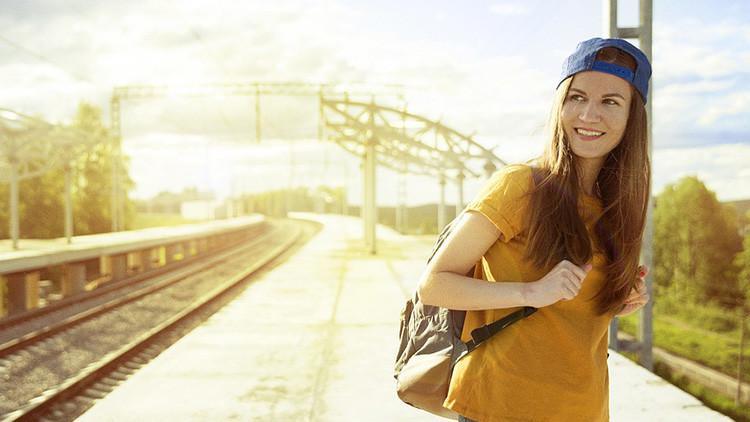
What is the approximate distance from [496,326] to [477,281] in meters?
0.12

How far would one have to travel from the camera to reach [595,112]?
147 centimetres

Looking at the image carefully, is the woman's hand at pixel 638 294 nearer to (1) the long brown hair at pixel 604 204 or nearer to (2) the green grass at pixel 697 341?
(1) the long brown hair at pixel 604 204

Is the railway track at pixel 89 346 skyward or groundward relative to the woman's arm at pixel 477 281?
groundward

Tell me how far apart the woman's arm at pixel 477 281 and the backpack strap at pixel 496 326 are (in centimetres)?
4

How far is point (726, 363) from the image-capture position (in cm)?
5166

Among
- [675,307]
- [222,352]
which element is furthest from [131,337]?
[675,307]

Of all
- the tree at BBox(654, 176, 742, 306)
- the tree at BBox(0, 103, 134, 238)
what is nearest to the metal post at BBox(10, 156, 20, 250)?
the tree at BBox(0, 103, 134, 238)

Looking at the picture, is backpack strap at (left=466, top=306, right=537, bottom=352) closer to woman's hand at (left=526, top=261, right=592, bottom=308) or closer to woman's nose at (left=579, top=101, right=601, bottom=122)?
woman's hand at (left=526, top=261, right=592, bottom=308)

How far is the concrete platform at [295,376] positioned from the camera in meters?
4.27

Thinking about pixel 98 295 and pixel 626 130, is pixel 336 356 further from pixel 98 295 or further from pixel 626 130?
pixel 98 295

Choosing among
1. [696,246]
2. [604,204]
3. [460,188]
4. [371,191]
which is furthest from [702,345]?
[604,204]

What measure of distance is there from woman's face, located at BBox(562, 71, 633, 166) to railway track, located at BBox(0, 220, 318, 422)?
17.9 feet

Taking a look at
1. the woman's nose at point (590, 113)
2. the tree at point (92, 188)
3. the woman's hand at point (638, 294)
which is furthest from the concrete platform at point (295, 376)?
the tree at point (92, 188)

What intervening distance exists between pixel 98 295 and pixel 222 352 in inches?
343
